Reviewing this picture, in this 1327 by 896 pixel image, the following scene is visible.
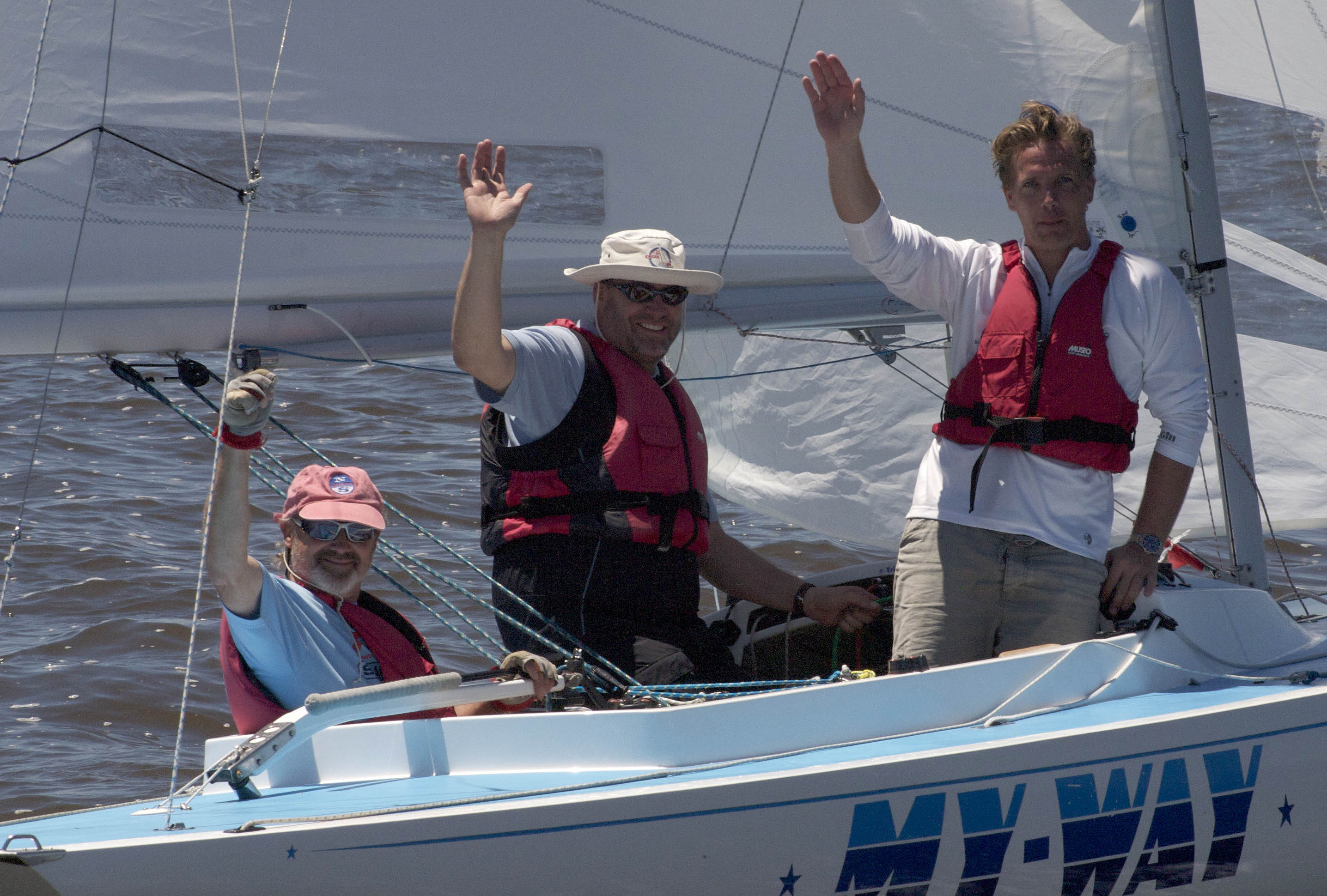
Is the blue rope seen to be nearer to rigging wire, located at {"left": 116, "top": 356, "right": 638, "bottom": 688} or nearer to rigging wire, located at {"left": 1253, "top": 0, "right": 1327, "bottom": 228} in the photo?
rigging wire, located at {"left": 116, "top": 356, "right": 638, "bottom": 688}

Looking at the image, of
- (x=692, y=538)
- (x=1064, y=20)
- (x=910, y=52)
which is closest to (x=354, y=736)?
(x=692, y=538)

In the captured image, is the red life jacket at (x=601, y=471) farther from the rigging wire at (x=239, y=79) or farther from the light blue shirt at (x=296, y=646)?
the rigging wire at (x=239, y=79)

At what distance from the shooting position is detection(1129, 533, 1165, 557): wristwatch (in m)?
2.26

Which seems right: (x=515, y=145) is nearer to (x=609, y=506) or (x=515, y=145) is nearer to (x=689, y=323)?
(x=689, y=323)

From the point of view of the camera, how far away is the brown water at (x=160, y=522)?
3.17 metres

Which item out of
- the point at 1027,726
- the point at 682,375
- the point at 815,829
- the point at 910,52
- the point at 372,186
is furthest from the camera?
the point at 682,375

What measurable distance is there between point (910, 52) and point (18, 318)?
178 cm

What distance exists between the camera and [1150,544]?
2264mm

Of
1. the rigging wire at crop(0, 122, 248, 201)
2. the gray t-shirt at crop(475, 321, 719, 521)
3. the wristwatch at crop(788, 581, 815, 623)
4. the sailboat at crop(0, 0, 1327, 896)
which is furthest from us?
the wristwatch at crop(788, 581, 815, 623)

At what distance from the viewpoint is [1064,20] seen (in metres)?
2.94

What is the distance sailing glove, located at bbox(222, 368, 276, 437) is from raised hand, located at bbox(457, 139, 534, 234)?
36 centimetres

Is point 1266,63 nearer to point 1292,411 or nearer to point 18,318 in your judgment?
point 1292,411

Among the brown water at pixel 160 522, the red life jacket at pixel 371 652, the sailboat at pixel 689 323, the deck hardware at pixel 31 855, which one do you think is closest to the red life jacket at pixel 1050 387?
the sailboat at pixel 689 323

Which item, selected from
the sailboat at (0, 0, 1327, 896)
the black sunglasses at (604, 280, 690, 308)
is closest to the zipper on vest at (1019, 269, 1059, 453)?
the sailboat at (0, 0, 1327, 896)
